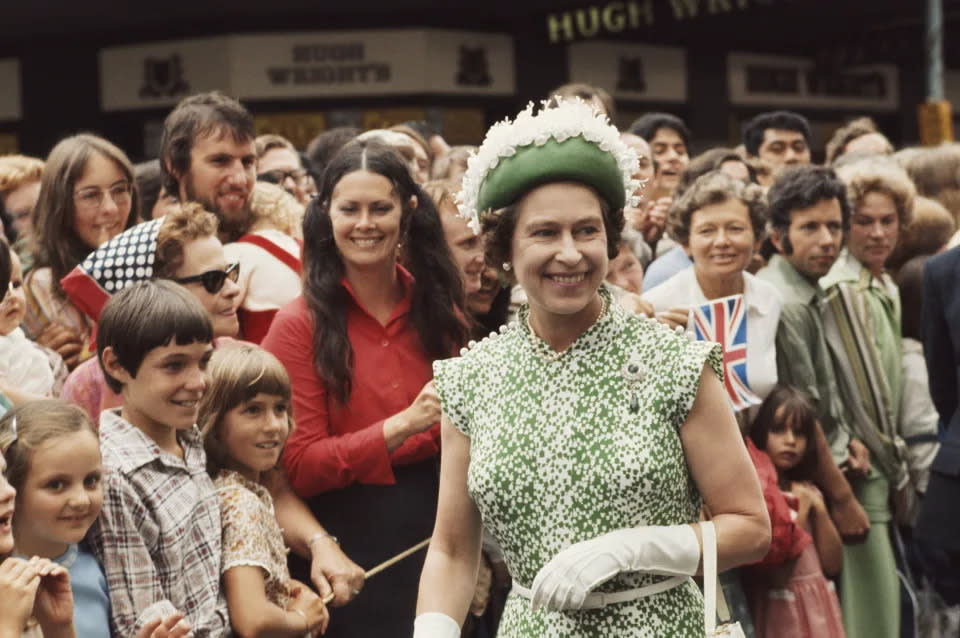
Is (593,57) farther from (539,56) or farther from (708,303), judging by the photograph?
(708,303)

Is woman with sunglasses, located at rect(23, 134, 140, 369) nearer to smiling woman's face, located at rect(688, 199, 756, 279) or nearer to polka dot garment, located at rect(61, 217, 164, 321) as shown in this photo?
polka dot garment, located at rect(61, 217, 164, 321)

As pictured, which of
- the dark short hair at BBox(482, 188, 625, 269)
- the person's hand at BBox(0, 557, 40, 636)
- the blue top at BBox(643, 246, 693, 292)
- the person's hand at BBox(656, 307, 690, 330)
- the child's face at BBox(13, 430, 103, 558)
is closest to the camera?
the dark short hair at BBox(482, 188, 625, 269)

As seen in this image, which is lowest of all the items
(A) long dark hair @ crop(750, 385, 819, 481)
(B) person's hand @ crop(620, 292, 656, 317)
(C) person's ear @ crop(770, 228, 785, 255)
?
(A) long dark hair @ crop(750, 385, 819, 481)

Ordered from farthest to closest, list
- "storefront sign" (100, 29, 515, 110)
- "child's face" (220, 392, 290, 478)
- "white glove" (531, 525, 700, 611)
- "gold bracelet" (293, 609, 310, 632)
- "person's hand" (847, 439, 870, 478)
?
"storefront sign" (100, 29, 515, 110) → "person's hand" (847, 439, 870, 478) → "child's face" (220, 392, 290, 478) → "gold bracelet" (293, 609, 310, 632) → "white glove" (531, 525, 700, 611)

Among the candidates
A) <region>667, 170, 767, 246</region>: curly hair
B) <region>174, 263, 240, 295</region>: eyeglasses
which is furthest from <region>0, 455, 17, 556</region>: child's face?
<region>667, 170, 767, 246</region>: curly hair

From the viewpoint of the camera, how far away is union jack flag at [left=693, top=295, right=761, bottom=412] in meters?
5.68

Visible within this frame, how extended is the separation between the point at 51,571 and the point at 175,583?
645 mm

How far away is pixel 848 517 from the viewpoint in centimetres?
643

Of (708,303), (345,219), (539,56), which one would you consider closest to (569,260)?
(345,219)

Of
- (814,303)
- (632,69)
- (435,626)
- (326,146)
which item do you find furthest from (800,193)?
(632,69)

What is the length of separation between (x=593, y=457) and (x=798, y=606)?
3.08 meters

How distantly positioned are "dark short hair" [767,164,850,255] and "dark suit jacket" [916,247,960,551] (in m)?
0.52

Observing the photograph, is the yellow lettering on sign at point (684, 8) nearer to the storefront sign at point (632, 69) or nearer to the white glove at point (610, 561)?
the storefront sign at point (632, 69)

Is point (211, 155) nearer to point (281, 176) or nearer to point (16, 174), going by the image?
point (16, 174)
